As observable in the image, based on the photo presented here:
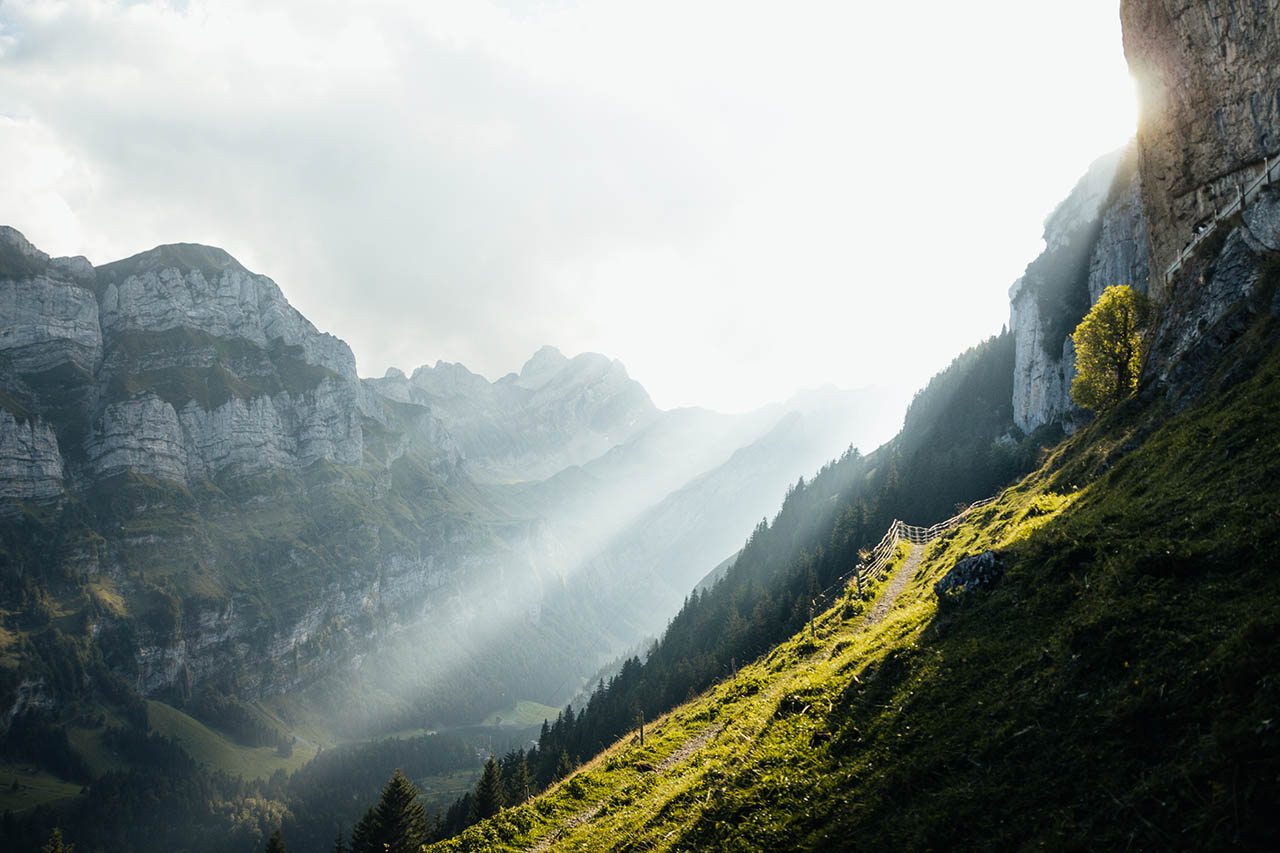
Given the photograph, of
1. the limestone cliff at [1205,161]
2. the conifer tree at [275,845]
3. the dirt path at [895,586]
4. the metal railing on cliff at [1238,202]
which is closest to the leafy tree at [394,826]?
the conifer tree at [275,845]

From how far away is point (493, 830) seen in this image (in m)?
27.2

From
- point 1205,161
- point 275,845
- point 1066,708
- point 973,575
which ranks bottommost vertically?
point 275,845

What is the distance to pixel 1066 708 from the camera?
470 inches

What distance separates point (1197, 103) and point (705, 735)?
166ft

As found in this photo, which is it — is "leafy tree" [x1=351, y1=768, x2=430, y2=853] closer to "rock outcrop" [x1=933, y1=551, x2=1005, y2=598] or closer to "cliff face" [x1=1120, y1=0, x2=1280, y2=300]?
"rock outcrop" [x1=933, y1=551, x2=1005, y2=598]

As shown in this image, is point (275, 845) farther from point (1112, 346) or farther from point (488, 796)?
point (1112, 346)

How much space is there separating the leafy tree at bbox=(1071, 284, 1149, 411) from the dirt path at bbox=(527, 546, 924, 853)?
2091 cm

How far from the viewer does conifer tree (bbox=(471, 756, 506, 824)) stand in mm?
77312

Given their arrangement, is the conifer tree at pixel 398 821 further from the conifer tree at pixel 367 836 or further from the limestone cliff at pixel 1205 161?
the limestone cliff at pixel 1205 161

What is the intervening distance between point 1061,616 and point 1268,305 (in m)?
22.5

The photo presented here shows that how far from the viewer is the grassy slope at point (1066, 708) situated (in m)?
9.03

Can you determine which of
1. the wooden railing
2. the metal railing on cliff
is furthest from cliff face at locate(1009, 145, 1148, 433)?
the metal railing on cliff

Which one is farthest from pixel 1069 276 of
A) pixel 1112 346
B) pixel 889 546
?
pixel 889 546

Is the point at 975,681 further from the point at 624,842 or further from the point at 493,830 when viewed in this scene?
the point at 493,830
